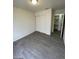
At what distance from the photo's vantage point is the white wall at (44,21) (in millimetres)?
5840

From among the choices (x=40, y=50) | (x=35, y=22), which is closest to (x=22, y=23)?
(x=35, y=22)

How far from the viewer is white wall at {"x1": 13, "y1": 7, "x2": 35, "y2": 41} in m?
5.37

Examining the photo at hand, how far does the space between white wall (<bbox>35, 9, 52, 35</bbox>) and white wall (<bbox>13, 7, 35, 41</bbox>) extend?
0.42 meters

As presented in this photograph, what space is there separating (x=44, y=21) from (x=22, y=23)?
1.63 meters

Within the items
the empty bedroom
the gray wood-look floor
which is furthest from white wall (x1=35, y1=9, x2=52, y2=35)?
the gray wood-look floor

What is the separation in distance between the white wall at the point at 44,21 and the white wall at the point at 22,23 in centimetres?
42

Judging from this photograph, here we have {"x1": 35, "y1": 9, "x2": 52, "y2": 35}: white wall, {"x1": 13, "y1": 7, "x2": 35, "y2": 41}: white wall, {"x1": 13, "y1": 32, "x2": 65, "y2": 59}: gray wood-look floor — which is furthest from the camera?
{"x1": 35, "y1": 9, "x2": 52, "y2": 35}: white wall

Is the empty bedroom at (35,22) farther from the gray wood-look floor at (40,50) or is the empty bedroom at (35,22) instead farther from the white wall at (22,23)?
the gray wood-look floor at (40,50)

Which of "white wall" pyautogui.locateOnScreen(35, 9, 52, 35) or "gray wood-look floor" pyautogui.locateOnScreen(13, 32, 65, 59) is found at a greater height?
"white wall" pyautogui.locateOnScreen(35, 9, 52, 35)

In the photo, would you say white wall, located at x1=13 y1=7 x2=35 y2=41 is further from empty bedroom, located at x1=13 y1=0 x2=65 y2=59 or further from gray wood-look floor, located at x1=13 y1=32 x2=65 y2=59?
gray wood-look floor, located at x1=13 y1=32 x2=65 y2=59

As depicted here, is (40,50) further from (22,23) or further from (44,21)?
(44,21)
